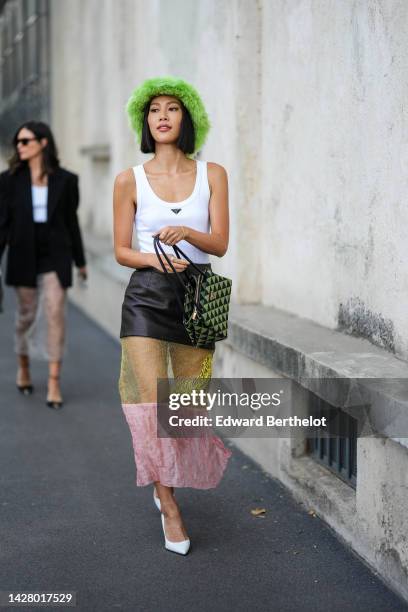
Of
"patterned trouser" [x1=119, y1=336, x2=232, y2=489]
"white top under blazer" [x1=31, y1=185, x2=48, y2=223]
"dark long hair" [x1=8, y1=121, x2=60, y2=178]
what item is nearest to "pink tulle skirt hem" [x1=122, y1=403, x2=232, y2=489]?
"patterned trouser" [x1=119, y1=336, x2=232, y2=489]

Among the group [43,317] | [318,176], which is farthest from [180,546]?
[43,317]

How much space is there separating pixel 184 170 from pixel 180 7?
4124mm

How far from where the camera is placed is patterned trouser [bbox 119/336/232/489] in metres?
4.68

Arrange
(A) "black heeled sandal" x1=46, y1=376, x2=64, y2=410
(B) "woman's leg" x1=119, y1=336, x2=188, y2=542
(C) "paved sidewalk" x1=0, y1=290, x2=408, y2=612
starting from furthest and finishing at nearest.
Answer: (A) "black heeled sandal" x1=46, y1=376, x2=64, y2=410, (B) "woman's leg" x1=119, y1=336, x2=188, y2=542, (C) "paved sidewalk" x1=0, y1=290, x2=408, y2=612

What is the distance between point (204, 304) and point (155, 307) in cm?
29

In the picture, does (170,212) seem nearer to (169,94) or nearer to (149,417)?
(169,94)

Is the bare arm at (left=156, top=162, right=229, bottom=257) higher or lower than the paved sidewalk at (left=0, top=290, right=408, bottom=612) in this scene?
higher

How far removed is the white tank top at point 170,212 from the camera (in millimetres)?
4637

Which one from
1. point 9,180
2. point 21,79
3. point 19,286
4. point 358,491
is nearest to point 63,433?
point 19,286

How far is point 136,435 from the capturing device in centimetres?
470

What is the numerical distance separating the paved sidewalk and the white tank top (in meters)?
1.30

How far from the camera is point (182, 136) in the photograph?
4.77 m

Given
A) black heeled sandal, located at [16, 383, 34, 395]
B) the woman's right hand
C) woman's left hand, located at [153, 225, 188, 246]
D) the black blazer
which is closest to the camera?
woman's left hand, located at [153, 225, 188, 246]

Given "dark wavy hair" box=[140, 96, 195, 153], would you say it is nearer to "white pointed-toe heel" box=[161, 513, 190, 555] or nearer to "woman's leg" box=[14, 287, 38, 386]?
"white pointed-toe heel" box=[161, 513, 190, 555]
